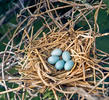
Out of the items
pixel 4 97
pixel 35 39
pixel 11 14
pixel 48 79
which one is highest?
pixel 11 14

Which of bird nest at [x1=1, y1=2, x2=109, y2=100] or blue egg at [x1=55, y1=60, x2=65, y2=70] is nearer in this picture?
bird nest at [x1=1, y1=2, x2=109, y2=100]

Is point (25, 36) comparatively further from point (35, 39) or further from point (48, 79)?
point (48, 79)

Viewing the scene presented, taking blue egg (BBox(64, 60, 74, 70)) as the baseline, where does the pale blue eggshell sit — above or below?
above

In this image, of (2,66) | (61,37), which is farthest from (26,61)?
(61,37)

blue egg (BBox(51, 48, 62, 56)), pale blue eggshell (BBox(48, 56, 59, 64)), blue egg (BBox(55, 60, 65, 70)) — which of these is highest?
blue egg (BBox(51, 48, 62, 56))
